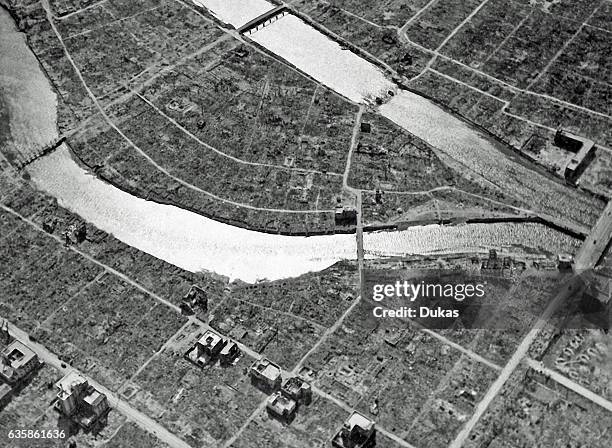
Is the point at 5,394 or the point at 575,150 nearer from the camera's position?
the point at 5,394

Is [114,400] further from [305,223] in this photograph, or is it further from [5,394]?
[305,223]

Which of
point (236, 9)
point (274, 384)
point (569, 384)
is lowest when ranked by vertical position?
point (569, 384)

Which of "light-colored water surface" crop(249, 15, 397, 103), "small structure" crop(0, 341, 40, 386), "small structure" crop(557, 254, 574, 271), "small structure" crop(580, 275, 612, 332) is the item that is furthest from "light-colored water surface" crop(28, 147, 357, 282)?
"light-colored water surface" crop(249, 15, 397, 103)

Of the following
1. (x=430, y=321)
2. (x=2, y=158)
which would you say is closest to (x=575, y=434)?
(x=430, y=321)

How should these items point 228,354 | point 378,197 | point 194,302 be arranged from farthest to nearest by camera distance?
1. point 378,197
2. point 194,302
3. point 228,354

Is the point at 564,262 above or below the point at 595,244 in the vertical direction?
above

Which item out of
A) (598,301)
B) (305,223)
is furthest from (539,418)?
(305,223)

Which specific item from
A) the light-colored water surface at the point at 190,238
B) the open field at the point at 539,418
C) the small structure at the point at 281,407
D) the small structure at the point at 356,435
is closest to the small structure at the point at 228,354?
the small structure at the point at 281,407
